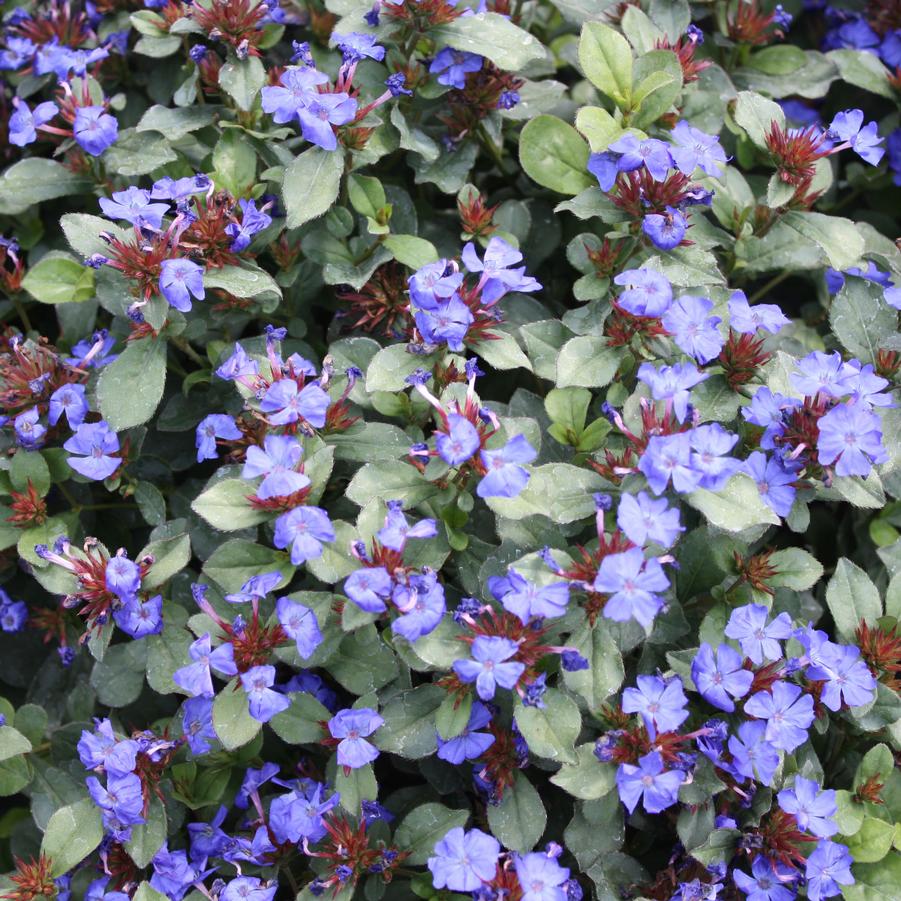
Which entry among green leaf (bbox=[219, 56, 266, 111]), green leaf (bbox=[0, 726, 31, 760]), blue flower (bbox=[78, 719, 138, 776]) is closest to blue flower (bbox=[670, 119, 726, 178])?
green leaf (bbox=[219, 56, 266, 111])

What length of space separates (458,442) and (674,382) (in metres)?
0.55

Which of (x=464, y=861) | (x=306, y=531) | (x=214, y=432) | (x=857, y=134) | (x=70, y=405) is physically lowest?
(x=464, y=861)

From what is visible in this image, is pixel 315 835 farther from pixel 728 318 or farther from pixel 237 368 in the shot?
pixel 728 318

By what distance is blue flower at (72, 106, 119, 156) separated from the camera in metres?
3.15

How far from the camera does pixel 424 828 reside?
2668mm

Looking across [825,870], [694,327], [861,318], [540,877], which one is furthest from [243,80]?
[825,870]

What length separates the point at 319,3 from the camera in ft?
11.6

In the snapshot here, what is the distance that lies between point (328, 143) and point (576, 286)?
0.81m

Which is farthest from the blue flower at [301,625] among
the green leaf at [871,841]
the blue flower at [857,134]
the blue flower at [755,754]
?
the blue flower at [857,134]

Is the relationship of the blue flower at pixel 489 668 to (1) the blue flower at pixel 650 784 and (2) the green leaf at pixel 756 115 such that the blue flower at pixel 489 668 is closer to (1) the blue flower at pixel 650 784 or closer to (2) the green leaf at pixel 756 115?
(1) the blue flower at pixel 650 784

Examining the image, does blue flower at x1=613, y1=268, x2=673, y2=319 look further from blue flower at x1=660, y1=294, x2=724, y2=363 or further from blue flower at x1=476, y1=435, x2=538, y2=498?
blue flower at x1=476, y1=435, x2=538, y2=498

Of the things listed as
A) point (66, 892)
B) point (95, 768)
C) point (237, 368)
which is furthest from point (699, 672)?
point (66, 892)

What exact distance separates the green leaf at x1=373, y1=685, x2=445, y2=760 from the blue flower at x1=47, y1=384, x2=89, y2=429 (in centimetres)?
125

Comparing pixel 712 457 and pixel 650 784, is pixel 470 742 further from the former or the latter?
pixel 712 457
